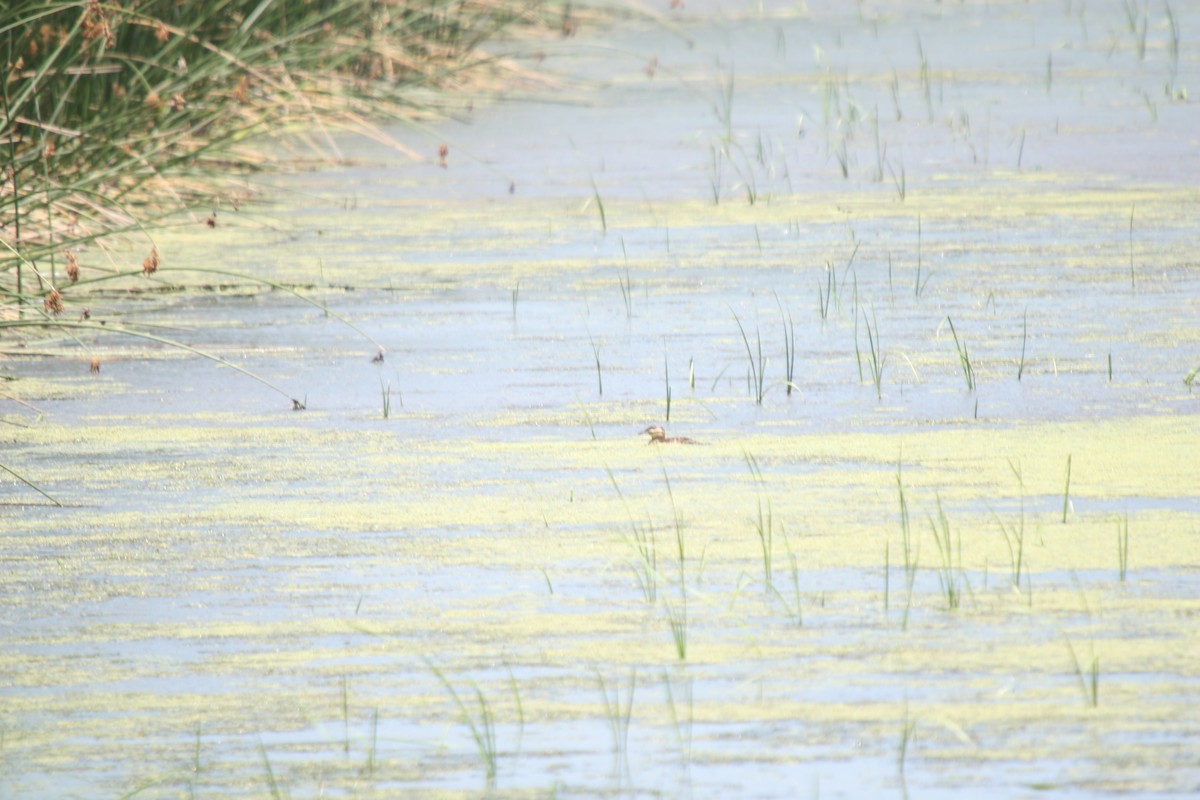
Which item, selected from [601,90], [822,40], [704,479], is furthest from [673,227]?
[822,40]

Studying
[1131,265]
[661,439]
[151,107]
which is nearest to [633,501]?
[661,439]

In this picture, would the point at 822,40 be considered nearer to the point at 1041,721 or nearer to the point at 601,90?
the point at 601,90

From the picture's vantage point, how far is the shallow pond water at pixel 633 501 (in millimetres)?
2184

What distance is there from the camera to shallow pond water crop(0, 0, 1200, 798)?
7.16ft

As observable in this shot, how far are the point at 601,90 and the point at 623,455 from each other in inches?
210

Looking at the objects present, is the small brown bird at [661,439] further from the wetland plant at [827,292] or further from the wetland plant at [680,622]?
the wetland plant at [827,292]

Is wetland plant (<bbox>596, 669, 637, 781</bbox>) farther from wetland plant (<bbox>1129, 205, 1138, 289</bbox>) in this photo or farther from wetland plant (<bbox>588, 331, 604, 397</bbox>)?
wetland plant (<bbox>1129, 205, 1138, 289</bbox>)

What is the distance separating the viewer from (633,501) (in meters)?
3.07

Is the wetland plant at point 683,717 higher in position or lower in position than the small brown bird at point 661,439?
lower

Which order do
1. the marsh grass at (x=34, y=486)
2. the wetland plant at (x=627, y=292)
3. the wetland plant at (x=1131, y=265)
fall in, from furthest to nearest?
→ 1. the wetland plant at (x=1131, y=265)
2. the wetland plant at (x=627, y=292)
3. the marsh grass at (x=34, y=486)

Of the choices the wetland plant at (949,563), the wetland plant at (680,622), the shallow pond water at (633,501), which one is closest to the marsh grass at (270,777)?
the shallow pond water at (633,501)

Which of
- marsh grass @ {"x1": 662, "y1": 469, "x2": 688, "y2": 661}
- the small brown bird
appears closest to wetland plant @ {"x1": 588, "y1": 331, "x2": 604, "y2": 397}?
the small brown bird

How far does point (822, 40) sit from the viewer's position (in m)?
9.89

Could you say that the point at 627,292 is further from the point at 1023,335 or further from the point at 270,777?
the point at 270,777
